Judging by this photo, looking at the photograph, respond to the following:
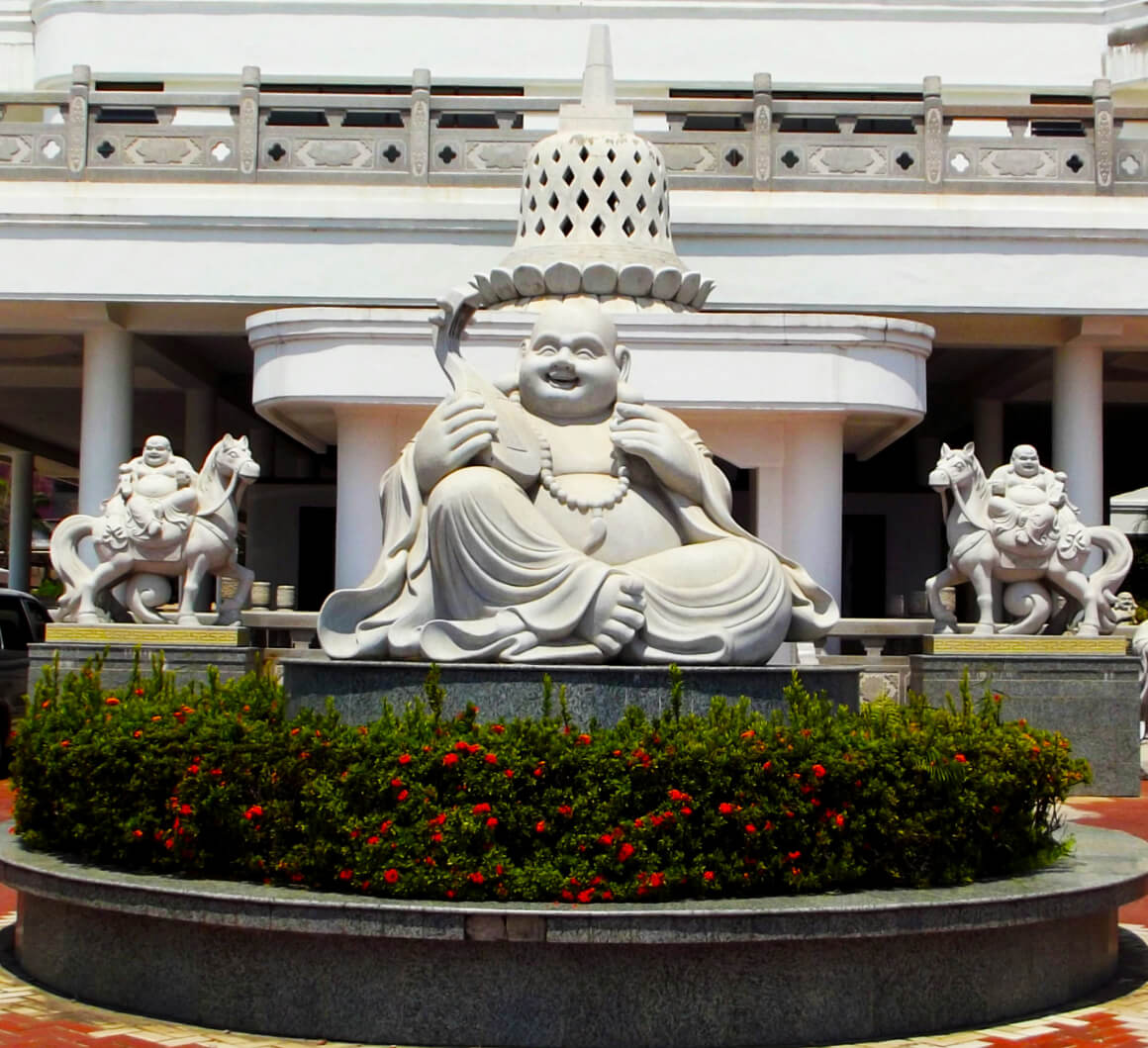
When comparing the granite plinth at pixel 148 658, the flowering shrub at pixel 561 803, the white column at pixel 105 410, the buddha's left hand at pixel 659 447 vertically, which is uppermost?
the white column at pixel 105 410

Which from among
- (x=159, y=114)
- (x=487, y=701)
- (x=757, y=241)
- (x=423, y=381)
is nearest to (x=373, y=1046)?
(x=487, y=701)

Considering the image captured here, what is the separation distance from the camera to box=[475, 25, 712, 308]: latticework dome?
14.0 meters

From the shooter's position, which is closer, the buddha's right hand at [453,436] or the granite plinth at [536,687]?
the granite plinth at [536,687]

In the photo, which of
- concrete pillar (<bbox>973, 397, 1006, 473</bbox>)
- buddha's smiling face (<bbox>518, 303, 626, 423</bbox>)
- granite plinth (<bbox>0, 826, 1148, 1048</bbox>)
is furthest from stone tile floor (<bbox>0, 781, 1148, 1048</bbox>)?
concrete pillar (<bbox>973, 397, 1006, 473</bbox>)

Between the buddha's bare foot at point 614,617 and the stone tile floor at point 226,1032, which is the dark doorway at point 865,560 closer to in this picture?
the buddha's bare foot at point 614,617

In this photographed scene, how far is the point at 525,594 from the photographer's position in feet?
25.1

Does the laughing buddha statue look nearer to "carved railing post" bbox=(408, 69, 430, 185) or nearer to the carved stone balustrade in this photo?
"carved railing post" bbox=(408, 69, 430, 185)

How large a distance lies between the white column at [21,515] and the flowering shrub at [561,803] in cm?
2505

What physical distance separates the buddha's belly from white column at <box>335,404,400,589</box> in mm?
8619

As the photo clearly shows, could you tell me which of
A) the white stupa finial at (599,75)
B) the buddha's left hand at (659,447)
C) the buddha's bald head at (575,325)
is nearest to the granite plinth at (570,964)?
the buddha's left hand at (659,447)

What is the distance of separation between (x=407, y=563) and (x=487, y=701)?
1067 mm

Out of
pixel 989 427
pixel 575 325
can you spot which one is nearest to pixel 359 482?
pixel 575 325

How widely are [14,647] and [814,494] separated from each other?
8142mm

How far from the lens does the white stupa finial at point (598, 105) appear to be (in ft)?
47.9
